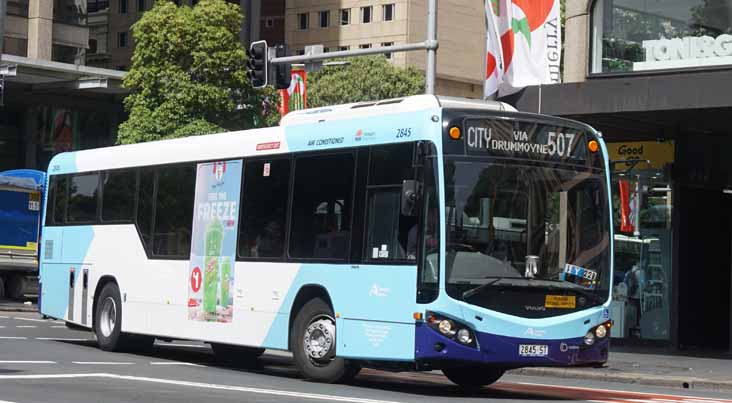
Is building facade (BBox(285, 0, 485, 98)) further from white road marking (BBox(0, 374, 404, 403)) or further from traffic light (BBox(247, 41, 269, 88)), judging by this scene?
white road marking (BBox(0, 374, 404, 403))

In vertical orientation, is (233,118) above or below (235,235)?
above

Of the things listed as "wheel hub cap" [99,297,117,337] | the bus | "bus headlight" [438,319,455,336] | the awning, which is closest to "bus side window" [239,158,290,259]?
the bus

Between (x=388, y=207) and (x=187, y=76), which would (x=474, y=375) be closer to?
(x=388, y=207)

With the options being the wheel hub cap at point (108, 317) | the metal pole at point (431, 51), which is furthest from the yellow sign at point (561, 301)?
the metal pole at point (431, 51)

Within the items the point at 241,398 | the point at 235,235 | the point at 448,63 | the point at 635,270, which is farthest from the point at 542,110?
the point at 448,63

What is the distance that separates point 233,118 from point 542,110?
22182 mm

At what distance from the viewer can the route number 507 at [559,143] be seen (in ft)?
50.3

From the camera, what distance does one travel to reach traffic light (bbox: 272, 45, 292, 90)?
2942cm

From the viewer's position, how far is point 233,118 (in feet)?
149

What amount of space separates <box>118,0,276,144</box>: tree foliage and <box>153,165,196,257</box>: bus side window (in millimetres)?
24372

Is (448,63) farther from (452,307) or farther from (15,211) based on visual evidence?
(452,307)

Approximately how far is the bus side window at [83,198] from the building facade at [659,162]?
7813mm

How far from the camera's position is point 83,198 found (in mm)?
22172

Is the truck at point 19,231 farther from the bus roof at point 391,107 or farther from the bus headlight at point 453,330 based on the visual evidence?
the bus headlight at point 453,330
